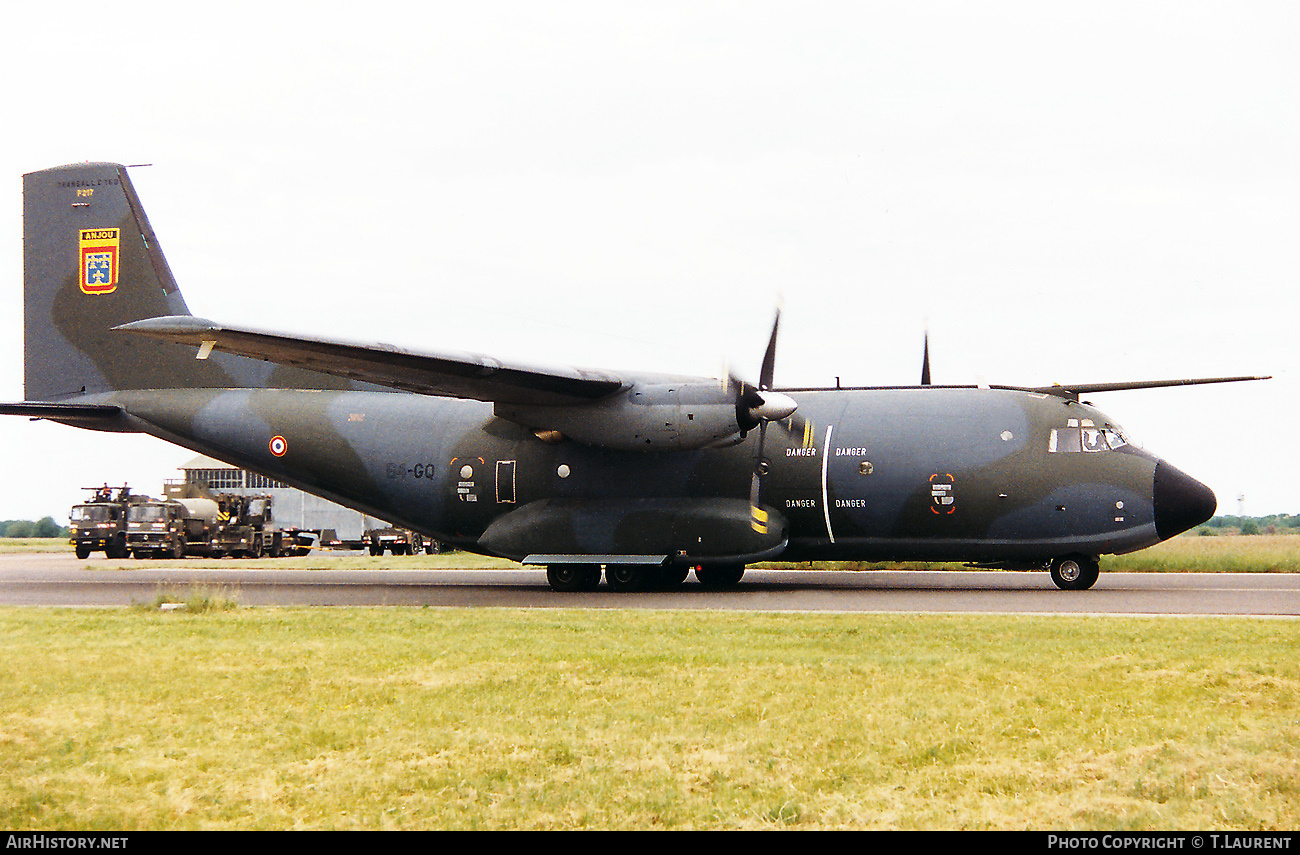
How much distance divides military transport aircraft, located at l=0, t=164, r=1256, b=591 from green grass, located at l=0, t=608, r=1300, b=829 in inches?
274

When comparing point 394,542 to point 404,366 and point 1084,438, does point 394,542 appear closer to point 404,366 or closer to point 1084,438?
point 404,366

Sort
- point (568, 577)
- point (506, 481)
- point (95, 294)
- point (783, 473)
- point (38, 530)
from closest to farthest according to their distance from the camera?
point (783, 473), point (568, 577), point (506, 481), point (95, 294), point (38, 530)

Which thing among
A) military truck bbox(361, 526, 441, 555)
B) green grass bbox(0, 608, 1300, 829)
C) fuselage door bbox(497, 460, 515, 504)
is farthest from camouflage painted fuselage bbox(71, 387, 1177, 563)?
military truck bbox(361, 526, 441, 555)

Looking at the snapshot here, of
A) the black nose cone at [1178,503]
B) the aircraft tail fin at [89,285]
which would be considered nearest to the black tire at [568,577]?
the aircraft tail fin at [89,285]

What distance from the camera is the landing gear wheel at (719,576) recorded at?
23359 millimetres

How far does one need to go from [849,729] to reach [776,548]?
13.4 m

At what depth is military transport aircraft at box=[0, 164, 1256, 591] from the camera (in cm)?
2036

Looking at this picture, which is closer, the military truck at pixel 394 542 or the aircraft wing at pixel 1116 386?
the aircraft wing at pixel 1116 386

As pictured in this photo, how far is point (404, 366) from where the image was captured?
19500 mm

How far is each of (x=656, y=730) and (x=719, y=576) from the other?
1555 cm

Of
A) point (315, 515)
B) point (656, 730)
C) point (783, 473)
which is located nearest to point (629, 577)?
point (783, 473)

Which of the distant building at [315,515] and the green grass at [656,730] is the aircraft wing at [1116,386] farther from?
the distant building at [315,515]

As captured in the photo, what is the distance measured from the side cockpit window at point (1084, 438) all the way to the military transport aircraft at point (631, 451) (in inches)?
1.5

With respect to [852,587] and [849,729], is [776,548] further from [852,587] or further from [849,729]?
[849,729]
